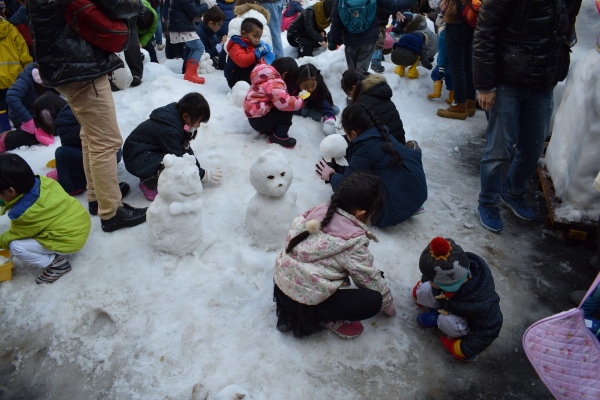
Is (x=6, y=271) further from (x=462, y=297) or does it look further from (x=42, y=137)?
(x=462, y=297)

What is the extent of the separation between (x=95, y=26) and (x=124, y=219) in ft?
4.71

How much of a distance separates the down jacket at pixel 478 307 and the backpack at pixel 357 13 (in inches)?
156

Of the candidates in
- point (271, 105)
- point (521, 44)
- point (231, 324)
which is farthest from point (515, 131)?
point (231, 324)

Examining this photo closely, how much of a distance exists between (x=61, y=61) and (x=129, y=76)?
2693mm

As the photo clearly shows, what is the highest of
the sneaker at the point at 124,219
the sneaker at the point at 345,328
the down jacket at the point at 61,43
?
the down jacket at the point at 61,43

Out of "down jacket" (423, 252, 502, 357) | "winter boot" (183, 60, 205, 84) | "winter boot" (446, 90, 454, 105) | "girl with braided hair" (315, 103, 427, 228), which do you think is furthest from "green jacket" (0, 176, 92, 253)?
"winter boot" (446, 90, 454, 105)

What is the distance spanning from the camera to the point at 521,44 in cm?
328

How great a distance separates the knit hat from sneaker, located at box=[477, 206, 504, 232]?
1.51m

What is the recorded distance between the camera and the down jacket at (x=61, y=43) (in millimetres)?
2732

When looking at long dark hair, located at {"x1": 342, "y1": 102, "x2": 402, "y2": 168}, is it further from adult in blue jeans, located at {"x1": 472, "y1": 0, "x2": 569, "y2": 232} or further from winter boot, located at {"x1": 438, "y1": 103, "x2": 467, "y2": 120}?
winter boot, located at {"x1": 438, "y1": 103, "x2": 467, "y2": 120}

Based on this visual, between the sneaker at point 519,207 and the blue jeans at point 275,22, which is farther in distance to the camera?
the blue jeans at point 275,22

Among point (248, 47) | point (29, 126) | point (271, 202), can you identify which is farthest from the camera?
point (248, 47)

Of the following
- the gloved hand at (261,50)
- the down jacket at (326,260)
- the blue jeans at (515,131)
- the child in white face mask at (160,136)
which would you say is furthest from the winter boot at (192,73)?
the down jacket at (326,260)

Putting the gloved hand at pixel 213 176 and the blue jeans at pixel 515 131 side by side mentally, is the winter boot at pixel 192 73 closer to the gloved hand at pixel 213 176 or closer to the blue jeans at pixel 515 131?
the gloved hand at pixel 213 176
